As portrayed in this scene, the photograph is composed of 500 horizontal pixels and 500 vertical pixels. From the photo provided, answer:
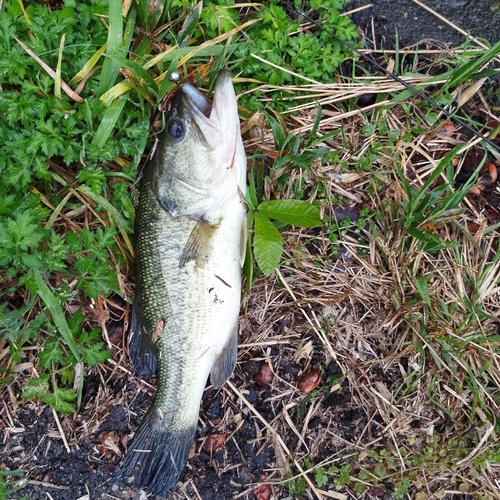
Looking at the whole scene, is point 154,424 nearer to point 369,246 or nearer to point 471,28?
point 369,246

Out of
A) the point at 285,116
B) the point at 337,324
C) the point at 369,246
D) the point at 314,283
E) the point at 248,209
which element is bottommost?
the point at 337,324

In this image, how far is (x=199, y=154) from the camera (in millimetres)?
2773

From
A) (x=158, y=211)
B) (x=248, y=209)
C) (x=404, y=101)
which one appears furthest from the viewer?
(x=404, y=101)

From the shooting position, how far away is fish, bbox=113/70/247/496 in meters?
2.78

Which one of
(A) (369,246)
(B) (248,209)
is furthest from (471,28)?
(B) (248,209)

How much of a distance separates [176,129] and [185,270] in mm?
862

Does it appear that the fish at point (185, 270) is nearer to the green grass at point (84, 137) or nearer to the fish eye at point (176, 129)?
the fish eye at point (176, 129)

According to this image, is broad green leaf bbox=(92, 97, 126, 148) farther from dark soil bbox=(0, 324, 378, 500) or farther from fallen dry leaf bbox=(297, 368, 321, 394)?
fallen dry leaf bbox=(297, 368, 321, 394)

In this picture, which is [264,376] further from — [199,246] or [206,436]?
[199,246]

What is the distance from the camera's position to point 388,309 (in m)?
3.26

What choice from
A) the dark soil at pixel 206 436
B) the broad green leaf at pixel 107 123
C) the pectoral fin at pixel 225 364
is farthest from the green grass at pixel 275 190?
the pectoral fin at pixel 225 364

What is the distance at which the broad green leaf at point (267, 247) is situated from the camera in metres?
2.96

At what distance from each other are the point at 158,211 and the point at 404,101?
1.92 m

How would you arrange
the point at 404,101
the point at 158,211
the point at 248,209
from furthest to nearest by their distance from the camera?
the point at 404,101 < the point at 248,209 < the point at 158,211
